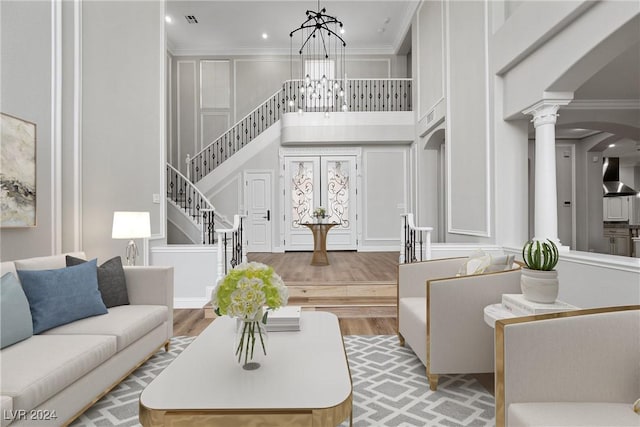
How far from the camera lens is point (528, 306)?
1.86 metres

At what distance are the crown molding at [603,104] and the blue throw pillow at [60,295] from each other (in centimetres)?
655

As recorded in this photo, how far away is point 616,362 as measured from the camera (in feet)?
4.85

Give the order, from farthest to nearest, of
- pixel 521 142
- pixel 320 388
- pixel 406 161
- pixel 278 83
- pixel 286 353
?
pixel 278 83 → pixel 406 161 → pixel 521 142 → pixel 286 353 → pixel 320 388

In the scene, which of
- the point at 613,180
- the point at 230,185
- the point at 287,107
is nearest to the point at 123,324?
the point at 230,185

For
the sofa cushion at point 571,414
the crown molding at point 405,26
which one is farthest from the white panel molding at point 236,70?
the sofa cushion at point 571,414

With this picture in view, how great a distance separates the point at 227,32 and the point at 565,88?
25.6 ft

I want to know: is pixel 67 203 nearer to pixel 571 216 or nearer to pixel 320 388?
pixel 320 388

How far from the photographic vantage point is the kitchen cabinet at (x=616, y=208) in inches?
390

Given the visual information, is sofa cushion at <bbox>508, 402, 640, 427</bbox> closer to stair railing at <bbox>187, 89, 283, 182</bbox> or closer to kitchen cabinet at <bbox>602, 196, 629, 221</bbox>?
stair railing at <bbox>187, 89, 283, 182</bbox>

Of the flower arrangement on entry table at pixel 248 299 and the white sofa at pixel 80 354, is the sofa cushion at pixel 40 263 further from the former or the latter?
the flower arrangement on entry table at pixel 248 299

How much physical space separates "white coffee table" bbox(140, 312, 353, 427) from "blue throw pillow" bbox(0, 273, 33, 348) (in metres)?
1.06

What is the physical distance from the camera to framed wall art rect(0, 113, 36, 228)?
3.01 meters

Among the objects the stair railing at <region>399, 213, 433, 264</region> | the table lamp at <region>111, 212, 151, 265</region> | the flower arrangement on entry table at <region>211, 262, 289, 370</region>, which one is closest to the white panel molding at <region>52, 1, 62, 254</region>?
the table lamp at <region>111, 212, 151, 265</region>

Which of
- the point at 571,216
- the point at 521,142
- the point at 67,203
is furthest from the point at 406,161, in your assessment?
the point at 67,203
